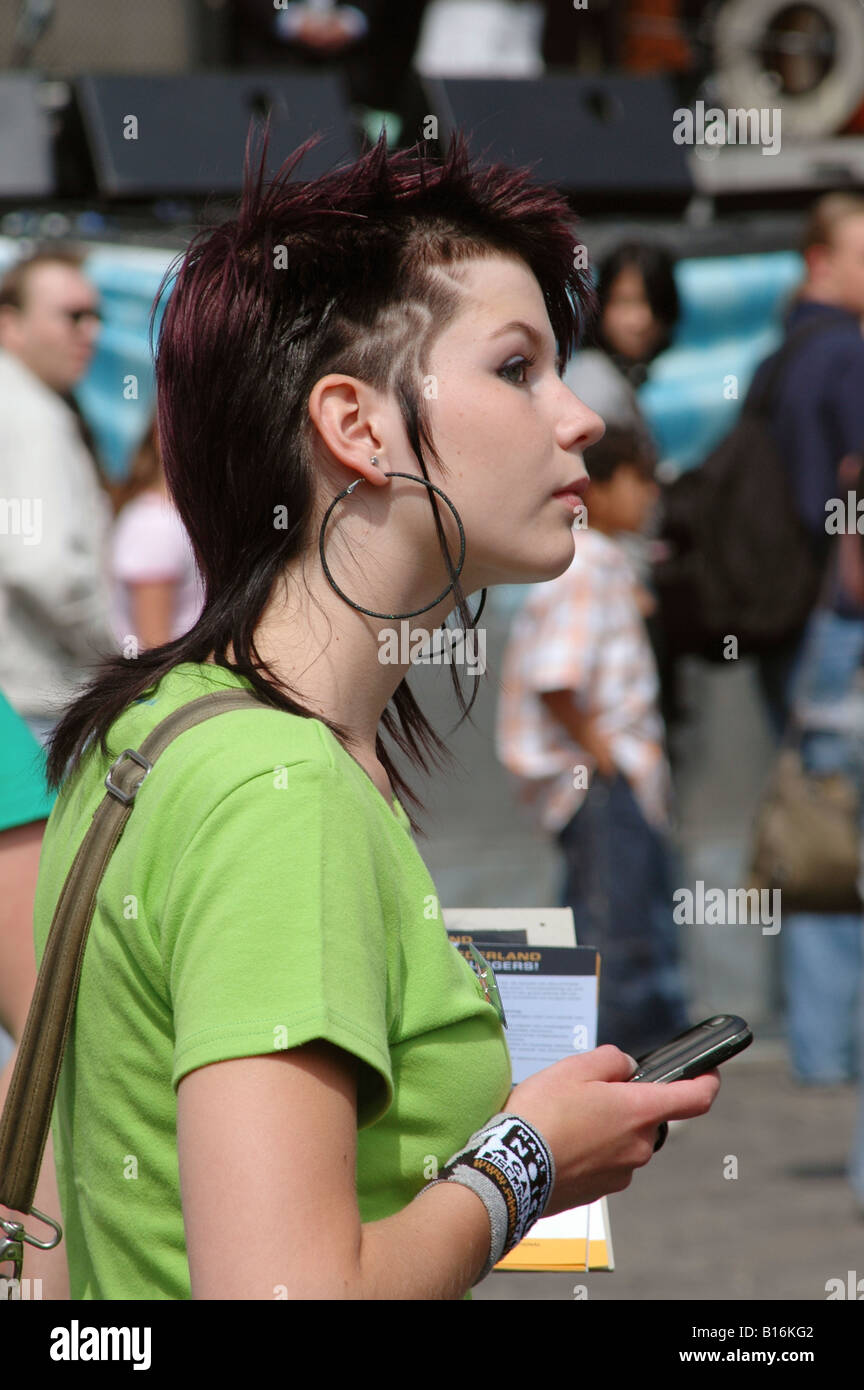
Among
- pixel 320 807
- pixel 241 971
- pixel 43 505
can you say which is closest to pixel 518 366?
pixel 320 807

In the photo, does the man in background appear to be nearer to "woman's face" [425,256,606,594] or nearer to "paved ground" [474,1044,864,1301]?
"paved ground" [474,1044,864,1301]

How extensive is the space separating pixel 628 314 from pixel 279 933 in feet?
17.0

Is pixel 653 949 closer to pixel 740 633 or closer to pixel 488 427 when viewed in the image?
pixel 740 633

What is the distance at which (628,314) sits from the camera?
612 cm

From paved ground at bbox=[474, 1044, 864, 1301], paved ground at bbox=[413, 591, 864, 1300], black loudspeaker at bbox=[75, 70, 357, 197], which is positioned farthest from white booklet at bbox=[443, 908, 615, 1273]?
black loudspeaker at bbox=[75, 70, 357, 197]

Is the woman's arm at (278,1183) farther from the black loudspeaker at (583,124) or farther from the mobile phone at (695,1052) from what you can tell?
the black loudspeaker at (583,124)

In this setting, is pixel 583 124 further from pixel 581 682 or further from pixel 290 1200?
pixel 290 1200

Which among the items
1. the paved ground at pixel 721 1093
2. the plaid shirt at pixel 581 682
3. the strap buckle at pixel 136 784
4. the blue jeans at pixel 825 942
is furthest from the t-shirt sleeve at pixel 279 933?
the blue jeans at pixel 825 942

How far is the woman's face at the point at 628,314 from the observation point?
20.0ft

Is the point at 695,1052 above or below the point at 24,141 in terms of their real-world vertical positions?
below

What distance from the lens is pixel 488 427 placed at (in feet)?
4.95

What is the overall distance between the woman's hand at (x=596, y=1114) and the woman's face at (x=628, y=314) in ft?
16.0

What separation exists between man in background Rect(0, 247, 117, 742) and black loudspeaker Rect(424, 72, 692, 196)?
1.62 meters
